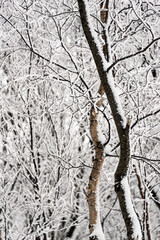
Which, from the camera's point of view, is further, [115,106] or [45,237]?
[45,237]

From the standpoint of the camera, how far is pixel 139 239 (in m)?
2.01

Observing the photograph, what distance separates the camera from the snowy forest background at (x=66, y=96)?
9.84ft

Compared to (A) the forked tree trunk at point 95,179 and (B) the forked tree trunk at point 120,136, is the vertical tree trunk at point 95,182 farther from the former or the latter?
(B) the forked tree trunk at point 120,136

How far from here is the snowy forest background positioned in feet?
9.84

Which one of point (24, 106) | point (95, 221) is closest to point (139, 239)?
point (95, 221)

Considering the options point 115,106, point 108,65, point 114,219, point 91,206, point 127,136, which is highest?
point 108,65

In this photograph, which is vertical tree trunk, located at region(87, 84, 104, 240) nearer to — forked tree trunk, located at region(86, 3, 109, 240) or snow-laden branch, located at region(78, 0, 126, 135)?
forked tree trunk, located at region(86, 3, 109, 240)

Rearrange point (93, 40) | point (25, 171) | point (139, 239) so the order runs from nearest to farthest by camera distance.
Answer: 1. point (139, 239)
2. point (93, 40)
3. point (25, 171)

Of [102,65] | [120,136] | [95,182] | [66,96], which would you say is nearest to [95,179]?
[95,182]

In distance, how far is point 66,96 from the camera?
405 centimetres

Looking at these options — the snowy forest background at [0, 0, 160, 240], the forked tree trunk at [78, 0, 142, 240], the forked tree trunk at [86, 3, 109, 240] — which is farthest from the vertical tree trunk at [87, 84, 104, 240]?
the forked tree trunk at [78, 0, 142, 240]

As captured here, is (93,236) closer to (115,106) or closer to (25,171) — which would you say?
(115,106)

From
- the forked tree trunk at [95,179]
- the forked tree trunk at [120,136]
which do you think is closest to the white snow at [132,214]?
the forked tree trunk at [120,136]

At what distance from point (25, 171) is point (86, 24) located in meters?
3.86
